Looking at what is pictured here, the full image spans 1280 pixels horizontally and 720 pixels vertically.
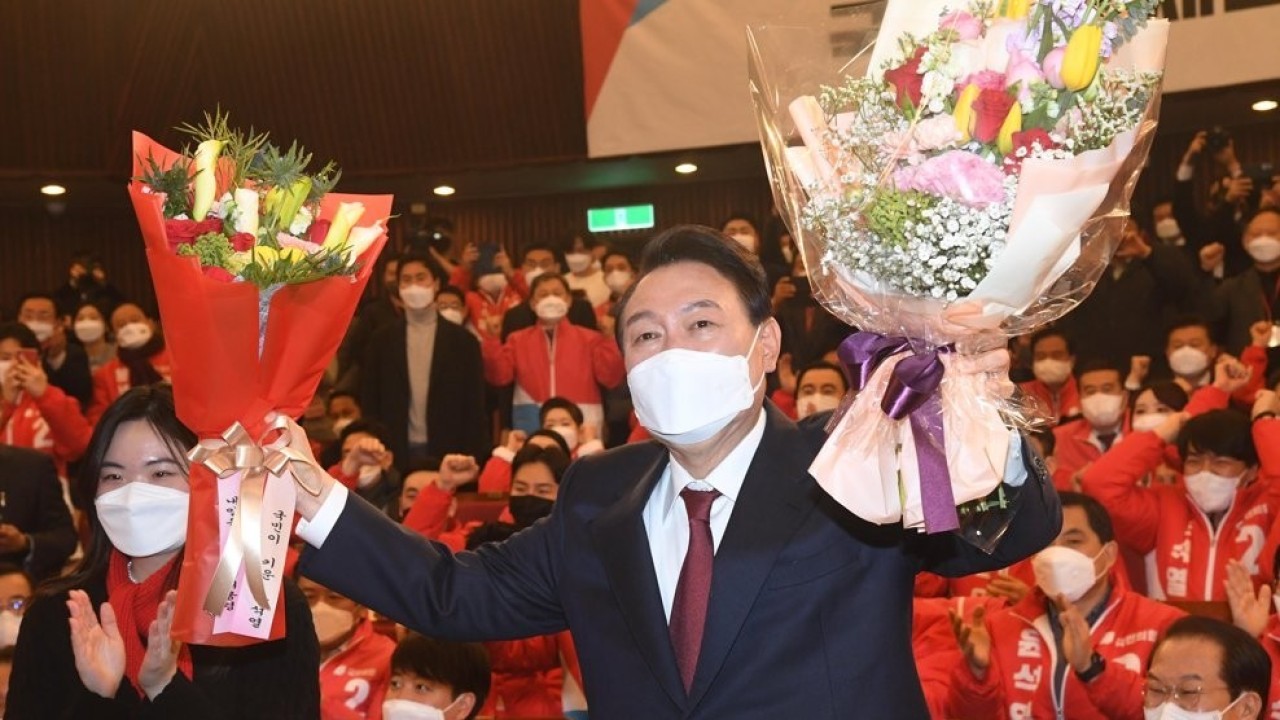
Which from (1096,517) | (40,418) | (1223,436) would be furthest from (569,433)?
(1096,517)

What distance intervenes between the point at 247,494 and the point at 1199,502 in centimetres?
386

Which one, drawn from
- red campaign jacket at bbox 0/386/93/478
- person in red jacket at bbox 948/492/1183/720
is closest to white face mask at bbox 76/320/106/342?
red campaign jacket at bbox 0/386/93/478

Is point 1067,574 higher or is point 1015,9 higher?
point 1015,9

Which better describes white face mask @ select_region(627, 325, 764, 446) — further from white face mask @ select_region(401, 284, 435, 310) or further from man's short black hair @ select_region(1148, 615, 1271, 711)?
white face mask @ select_region(401, 284, 435, 310)

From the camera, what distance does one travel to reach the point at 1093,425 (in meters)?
6.37

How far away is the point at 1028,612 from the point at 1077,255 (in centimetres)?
A: 261

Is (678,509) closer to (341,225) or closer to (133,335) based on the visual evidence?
(341,225)

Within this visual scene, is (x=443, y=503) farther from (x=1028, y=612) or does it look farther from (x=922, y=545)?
(x=922, y=545)

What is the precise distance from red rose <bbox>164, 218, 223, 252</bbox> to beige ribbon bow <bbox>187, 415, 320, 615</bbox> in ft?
0.94

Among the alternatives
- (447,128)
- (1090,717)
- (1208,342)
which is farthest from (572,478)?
(447,128)

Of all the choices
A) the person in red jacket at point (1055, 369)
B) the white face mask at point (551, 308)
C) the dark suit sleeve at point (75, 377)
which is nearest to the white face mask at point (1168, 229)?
the person in red jacket at point (1055, 369)

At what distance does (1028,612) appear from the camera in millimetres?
4277

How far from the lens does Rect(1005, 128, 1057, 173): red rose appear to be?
1.79 metres

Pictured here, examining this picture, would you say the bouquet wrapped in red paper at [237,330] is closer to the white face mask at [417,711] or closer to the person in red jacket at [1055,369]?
the white face mask at [417,711]
